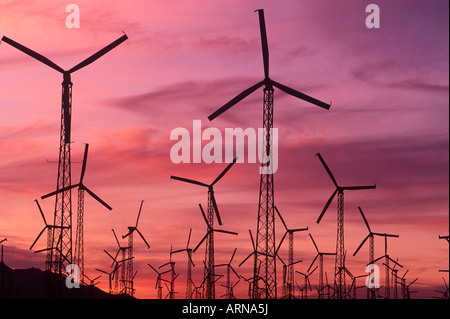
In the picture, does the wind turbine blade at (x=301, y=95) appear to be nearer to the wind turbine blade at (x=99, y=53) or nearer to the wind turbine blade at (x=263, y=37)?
the wind turbine blade at (x=263, y=37)

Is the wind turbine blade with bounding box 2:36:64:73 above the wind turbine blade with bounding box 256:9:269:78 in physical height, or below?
below

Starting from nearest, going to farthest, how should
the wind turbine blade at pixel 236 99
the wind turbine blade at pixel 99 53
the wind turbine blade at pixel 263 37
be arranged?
the wind turbine blade at pixel 236 99
the wind turbine blade at pixel 99 53
the wind turbine blade at pixel 263 37

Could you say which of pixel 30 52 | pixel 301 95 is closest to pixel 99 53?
pixel 30 52

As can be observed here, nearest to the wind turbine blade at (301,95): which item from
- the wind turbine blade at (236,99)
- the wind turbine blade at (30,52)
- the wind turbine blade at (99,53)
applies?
the wind turbine blade at (236,99)

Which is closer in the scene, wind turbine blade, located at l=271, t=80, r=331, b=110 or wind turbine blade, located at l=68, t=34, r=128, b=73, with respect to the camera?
wind turbine blade, located at l=271, t=80, r=331, b=110

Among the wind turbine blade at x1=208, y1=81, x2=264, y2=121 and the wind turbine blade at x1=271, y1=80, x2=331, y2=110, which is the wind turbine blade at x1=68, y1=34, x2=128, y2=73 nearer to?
the wind turbine blade at x1=208, y1=81, x2=264, y2=121

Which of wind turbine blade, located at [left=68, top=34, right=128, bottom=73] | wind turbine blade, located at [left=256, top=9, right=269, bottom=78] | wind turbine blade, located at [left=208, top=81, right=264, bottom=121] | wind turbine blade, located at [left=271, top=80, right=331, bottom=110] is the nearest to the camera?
wind turbine blade, located at [left=208, top=81, right=264, bottom=121]

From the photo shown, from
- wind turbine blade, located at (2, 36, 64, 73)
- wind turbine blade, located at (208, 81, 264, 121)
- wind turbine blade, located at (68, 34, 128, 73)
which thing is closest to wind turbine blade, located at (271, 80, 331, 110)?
wind turbine blade, located at (208, 81, 264, 121)

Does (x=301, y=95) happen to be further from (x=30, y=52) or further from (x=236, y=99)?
(x=30, y=52)

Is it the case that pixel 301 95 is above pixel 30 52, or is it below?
below

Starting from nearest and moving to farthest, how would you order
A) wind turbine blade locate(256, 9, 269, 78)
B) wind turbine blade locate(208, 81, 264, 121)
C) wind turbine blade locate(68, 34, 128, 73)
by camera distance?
1. wind turbine blade locate(208, 81, 264, 121)
2. wind turbine blade locate(68, 34, 128, 73)
3. wind turbine blade locate(256, 9, 269, 78)

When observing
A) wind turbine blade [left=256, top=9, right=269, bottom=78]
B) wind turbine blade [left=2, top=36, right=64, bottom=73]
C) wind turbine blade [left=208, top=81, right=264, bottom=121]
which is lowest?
wind turbine blade [left=208, top=81, right=264, bottom=121]

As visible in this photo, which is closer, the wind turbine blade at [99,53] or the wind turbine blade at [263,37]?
the wind turbine blade at [99,53]

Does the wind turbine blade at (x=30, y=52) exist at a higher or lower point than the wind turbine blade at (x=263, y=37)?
lower
